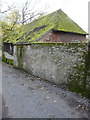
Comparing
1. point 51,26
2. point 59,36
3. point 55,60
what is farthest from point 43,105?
point 51,26

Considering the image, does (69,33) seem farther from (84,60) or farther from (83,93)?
(83,93)

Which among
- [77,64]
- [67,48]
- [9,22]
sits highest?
[9,22]

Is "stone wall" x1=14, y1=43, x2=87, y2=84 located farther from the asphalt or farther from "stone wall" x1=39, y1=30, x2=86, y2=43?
"stone wall" x1=39, y1=30, x2=86, y2=43

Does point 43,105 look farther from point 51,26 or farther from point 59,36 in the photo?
point 51,26

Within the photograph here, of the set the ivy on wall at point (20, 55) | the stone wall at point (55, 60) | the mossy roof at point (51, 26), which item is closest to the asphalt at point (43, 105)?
the stone wall at point (55, 60)

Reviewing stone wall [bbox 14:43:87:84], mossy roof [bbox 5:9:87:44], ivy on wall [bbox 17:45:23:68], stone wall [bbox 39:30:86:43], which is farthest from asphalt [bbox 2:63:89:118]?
mossy roof [bbox 5:9:87:44]

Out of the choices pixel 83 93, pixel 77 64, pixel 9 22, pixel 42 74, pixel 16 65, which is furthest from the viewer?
pixel 9 22

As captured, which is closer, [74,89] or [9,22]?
[74,89]

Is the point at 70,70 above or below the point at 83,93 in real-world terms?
above

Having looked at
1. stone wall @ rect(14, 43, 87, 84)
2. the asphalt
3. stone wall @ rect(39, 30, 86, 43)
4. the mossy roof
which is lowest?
the asphalt

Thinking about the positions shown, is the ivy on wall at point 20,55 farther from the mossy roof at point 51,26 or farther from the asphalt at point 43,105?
the asphalt at point 43,105

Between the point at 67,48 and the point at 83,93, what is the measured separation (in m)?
2.59

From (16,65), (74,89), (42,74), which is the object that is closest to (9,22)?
(16,65)

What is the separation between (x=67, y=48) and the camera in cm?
636
